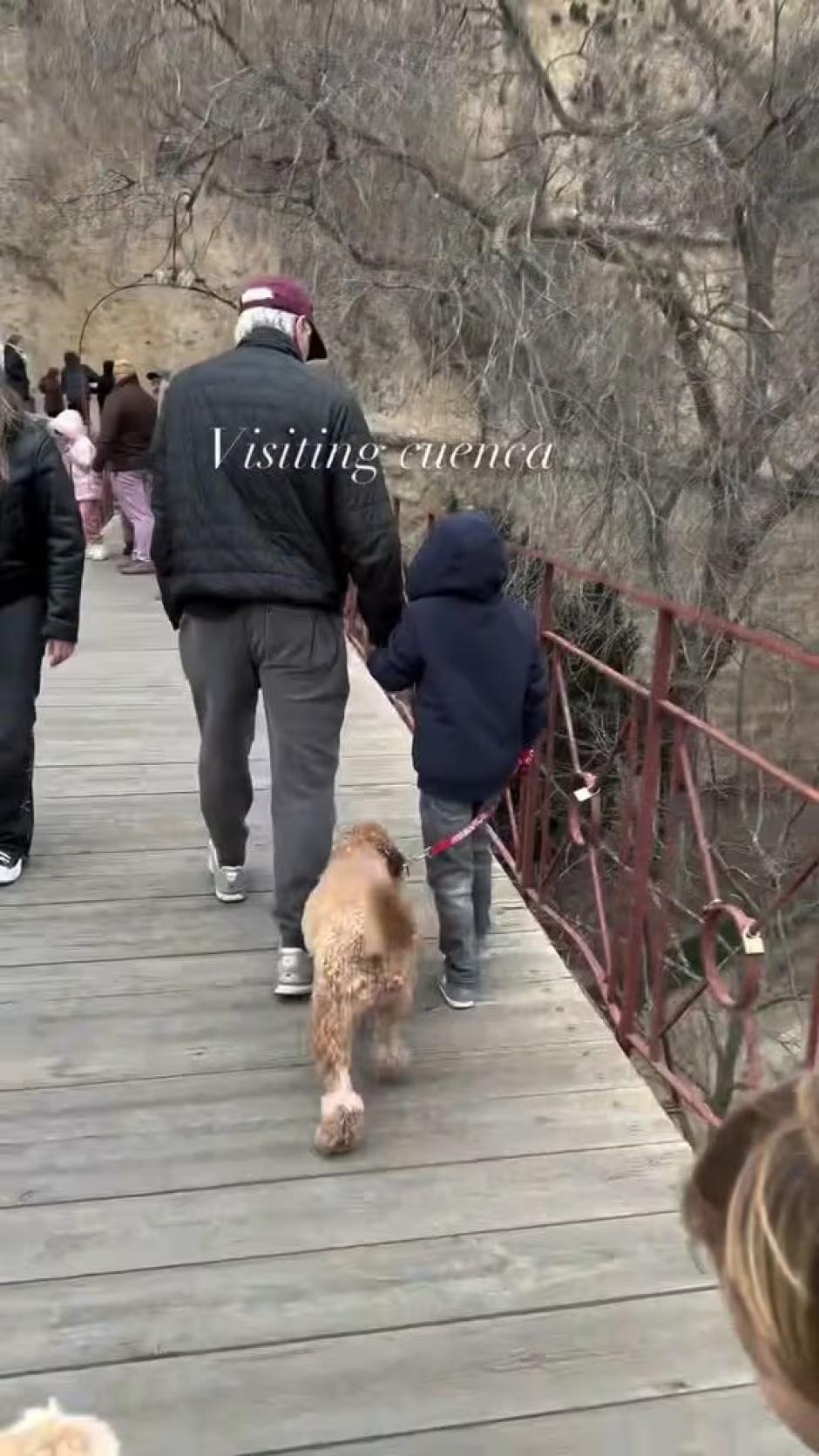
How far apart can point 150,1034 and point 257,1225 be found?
674mm

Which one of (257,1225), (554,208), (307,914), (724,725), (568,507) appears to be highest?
(554,208)

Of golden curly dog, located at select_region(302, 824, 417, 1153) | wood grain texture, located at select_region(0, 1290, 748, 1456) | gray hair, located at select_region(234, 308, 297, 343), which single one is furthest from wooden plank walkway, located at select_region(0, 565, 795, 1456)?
gray hair, located at select_region(234, 308, 297, 343)

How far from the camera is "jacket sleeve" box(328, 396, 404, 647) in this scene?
2.50m

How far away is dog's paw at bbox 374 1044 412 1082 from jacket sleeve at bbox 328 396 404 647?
37.0 inches

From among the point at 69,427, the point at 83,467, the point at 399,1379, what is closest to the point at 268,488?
the point at 399,1379

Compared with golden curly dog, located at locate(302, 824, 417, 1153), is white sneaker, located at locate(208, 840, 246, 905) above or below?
below

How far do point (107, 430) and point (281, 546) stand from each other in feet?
19.1

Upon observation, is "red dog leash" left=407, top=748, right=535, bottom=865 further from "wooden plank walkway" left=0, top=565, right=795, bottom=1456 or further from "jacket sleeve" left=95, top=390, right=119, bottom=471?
"jacket sleeve" left=95, top=390, right=119, bottom=471

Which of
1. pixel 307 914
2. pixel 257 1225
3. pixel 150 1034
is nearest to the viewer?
pixel 257 1225

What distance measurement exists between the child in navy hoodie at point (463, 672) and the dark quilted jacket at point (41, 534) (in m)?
0.89

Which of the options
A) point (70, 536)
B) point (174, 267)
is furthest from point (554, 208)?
point (70, 536)

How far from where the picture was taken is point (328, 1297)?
1.90 meters

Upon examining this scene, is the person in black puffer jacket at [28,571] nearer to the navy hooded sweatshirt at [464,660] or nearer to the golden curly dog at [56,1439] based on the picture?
the navy hooded sweatshirt at [464,660]

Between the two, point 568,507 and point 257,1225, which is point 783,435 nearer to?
point 568,507
